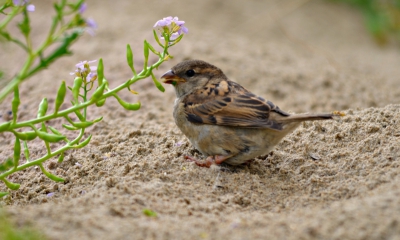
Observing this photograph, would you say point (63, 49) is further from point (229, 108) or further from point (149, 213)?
point (229, 108)

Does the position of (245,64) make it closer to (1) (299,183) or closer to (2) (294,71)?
(2) (294,71)

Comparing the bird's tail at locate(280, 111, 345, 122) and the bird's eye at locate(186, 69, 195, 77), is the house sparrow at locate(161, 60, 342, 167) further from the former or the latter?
the bird's eye at locate(186, 69, 195, 77)

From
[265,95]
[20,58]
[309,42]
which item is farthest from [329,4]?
[20,58]

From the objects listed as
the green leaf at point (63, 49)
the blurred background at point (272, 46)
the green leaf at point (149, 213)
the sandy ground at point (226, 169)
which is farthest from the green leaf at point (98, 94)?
the blurred background at point (272, 46)

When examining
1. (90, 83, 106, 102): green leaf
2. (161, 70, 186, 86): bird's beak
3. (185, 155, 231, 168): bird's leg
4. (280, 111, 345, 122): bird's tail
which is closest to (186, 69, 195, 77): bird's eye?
(161, 70, 186, 86): bird's beak

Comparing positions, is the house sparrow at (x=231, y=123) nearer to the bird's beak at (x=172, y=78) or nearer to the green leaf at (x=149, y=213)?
the bird's beak at (x=172, y=78)

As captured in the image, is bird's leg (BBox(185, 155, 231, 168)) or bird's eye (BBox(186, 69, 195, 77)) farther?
bird's eye (BBox(186, 69, 195, 77))
